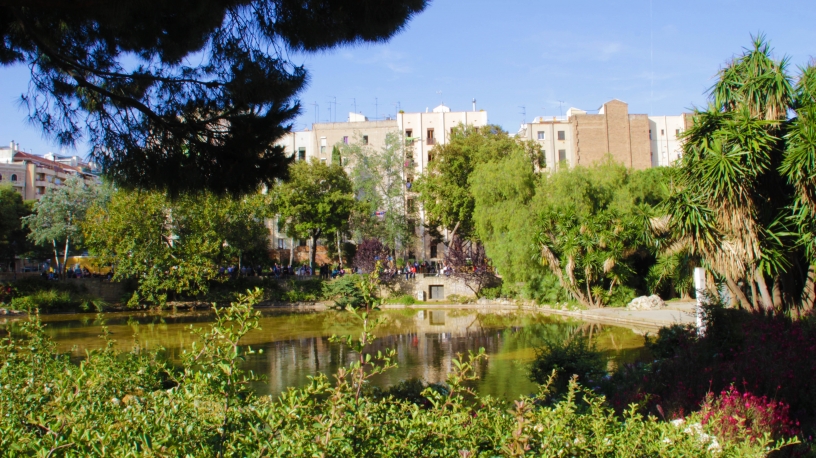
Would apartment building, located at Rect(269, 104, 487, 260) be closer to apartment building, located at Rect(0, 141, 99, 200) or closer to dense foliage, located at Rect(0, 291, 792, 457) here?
apartment building, located at Rect(0, 141, 99, 200)

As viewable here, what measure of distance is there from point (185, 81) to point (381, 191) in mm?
35493

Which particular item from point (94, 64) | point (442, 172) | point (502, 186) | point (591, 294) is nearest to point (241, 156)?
point (94, 64)

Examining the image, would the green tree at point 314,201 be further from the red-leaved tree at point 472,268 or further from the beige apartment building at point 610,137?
the beige apartment building at point 610,137

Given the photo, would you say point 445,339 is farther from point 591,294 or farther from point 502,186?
point 502,186

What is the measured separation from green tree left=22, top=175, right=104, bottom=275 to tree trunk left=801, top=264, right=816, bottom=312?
3625cm

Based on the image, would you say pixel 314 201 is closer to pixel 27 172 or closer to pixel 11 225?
pixel 11 225

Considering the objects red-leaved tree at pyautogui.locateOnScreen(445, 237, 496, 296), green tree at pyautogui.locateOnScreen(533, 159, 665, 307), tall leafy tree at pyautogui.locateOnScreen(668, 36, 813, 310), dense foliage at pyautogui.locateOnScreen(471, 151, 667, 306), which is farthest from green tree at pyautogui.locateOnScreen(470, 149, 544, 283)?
tall leafy tree at pyautogui.locateOnScreen(668, 36, 813, 310)

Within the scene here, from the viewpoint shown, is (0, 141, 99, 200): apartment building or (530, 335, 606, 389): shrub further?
(0, 141, 99, 200): apartment building

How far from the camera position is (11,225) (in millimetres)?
41844

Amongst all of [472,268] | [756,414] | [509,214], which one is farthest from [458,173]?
[756,414]

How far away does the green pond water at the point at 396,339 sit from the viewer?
12.0 m

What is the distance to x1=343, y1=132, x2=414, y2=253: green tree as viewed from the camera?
137ft

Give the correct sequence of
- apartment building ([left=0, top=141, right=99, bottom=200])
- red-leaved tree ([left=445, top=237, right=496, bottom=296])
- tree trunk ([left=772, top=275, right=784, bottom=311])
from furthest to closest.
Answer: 1. apartment building ([left=0, top=141, right=99, bottom=200])
2. red-leaved tree ([left=445, top=237, right=496, bottom=296])
3. tree trunk ([left=772, top=275, right=784, bottom=311])

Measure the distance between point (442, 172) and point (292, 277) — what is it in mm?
11893
